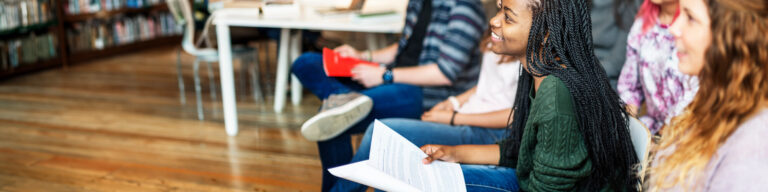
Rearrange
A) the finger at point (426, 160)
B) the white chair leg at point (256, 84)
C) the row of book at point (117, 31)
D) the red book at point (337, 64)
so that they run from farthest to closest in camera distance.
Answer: the row of book at point (117, 31) → the white chair leg at point (256, 84) → the red book at point (337, 64) → the finger at point (426, 160)

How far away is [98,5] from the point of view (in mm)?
5031

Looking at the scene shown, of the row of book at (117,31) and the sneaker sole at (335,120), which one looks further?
the row of book at (117,31)

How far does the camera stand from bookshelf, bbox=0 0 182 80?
4.30m


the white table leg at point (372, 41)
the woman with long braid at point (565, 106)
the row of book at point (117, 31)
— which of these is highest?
the woman with long braid at point (565, 106)

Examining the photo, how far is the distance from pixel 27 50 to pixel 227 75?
241 centimetres

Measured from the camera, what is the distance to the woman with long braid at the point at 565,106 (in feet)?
3.45

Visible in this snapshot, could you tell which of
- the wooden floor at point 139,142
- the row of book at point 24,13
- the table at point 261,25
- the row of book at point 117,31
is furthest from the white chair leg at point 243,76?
the row of book at point 24,13

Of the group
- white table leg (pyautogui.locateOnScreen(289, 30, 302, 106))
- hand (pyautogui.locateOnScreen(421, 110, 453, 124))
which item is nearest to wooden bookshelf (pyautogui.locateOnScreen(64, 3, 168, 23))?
white table leg (pyautogui.locateOnScreen(289, 30, 302, 106))

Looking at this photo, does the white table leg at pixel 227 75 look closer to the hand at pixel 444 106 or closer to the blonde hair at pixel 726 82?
the hand at pixel 444 106

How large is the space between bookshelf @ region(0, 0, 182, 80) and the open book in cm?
386

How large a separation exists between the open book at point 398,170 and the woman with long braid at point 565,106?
14cm

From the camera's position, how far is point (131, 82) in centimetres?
414

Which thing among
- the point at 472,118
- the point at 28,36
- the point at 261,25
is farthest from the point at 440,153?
the point at 28,36

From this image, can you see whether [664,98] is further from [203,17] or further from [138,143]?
[203,17]
